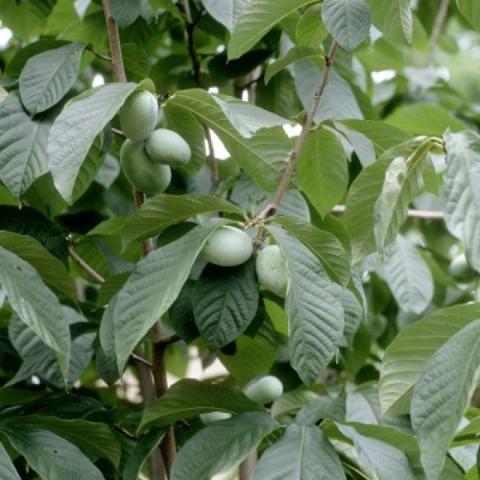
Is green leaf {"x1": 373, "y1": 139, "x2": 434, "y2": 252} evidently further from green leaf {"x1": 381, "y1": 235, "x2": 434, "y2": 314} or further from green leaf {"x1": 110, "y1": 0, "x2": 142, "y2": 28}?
green leaf {"x1": 381, "y1": 235, "x2": 434, "y2": 314}

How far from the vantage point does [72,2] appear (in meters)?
1.50

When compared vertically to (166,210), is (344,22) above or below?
above

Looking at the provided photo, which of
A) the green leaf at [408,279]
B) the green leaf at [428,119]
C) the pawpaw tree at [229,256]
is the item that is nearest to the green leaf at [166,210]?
the pawpaw tree at [229,256]

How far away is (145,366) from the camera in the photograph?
131 cm

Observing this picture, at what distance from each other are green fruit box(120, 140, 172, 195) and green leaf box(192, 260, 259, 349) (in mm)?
139

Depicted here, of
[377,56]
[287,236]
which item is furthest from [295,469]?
[377,56]

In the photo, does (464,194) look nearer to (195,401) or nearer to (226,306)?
(226,306)

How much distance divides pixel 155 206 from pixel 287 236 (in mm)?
137

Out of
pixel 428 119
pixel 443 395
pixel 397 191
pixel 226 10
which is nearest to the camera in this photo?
pixel 443 395

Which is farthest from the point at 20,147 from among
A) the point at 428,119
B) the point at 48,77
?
the point at 428,119

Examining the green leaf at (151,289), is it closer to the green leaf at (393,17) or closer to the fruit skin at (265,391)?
the green leaf at (393,17)

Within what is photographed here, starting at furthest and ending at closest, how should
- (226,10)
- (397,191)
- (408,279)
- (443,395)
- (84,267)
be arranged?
1. (408,279)
2. (84,267)
3. (226,10)
4. (397,191)
5. (443,395)

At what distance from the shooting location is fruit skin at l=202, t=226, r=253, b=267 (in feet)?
3.24

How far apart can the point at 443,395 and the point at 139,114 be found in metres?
0.40
